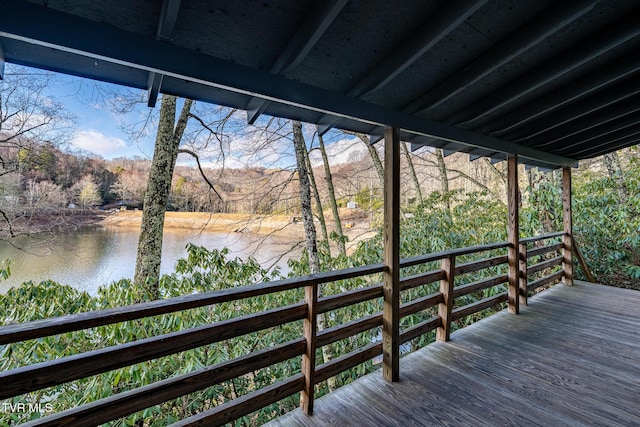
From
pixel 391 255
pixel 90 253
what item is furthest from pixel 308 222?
pixel 90 253

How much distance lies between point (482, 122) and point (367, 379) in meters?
2.51

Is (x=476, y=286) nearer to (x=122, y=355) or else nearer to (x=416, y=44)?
(x=416, y=44)

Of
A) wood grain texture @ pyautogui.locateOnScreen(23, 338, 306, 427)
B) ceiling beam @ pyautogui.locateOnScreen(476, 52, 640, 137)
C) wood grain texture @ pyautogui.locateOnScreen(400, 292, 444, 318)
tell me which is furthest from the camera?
wood grain texture @ pyautogui.locateOnScreen(400, 292, 444, 318)

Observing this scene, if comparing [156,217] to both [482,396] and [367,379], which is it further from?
[482,396]

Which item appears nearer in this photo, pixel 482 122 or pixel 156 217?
pixel 482 122

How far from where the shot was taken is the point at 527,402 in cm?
217

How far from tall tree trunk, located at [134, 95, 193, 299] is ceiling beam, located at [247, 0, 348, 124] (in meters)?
3.55

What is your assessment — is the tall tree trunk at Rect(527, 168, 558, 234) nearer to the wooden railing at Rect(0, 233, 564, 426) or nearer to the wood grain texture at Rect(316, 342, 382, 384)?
the wooden railing at Rect(0, 233, 564, 426)

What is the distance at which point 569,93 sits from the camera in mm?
2381

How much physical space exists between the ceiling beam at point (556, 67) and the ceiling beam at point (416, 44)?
1.00 m

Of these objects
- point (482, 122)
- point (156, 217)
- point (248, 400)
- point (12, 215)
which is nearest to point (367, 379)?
point (248, 400)

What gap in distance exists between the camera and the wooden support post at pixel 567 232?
4.98 meters

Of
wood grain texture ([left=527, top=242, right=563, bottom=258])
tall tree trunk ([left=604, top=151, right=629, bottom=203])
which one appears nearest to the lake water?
wood grain texture ([left=527, top=242, right=563, bottom=258])

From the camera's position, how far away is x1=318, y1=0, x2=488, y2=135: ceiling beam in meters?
1.35
